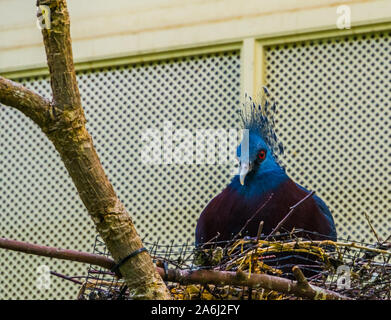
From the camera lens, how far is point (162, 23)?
3.83 meters

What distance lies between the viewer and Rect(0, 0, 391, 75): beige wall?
350cm

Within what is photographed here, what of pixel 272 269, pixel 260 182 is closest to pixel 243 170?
pixel 260 182

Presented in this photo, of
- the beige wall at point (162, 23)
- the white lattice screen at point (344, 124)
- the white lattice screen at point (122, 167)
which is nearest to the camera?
the beige wall at point (162, 23)

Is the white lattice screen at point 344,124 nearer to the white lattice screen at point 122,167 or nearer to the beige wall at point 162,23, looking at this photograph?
the beige wall at point 162,23

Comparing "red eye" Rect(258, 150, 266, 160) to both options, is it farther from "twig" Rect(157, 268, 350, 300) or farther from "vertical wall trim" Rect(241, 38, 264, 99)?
"vertical wall trim" Rect(241, 38, 264, 99)

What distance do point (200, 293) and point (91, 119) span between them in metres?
2.99

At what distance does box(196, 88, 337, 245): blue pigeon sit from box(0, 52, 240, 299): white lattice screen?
1.69 m

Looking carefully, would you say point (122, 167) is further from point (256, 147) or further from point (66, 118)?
point (66, 118)

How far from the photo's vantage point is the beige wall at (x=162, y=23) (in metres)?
3.50

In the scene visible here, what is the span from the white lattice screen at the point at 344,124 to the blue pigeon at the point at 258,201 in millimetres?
1493

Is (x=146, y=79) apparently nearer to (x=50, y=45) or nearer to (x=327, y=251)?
(x=327, y=251)

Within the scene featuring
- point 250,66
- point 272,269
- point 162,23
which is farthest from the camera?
point 162,23

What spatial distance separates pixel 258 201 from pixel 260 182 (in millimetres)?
88

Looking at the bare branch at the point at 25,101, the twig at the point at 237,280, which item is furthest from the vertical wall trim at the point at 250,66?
the bare branch at the point at 25,101
